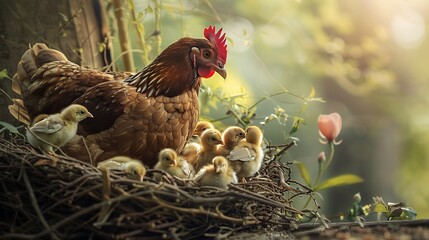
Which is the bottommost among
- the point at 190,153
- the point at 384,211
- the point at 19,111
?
the point at 384,211

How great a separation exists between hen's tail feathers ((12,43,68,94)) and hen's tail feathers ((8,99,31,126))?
4 cm

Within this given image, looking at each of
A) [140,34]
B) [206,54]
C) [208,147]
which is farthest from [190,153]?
[140,34]

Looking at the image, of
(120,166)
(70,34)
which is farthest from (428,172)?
(120,166)

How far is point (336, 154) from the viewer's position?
902 centimetres

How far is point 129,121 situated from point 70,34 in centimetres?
76

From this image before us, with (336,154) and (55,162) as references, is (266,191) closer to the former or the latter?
(55,162)

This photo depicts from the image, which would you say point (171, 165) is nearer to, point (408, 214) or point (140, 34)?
point (408, 214)

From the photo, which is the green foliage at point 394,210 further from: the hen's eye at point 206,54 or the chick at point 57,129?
the chick at point 57,129

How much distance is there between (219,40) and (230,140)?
0.40 m

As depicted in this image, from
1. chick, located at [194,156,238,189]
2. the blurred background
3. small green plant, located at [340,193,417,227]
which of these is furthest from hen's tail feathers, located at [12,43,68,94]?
small green plant, located at [340,193,417,227]

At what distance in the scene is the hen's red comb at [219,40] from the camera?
2.49 metres

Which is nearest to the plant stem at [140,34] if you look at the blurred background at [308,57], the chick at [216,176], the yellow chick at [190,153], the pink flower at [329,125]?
the blurred background at [308,57]

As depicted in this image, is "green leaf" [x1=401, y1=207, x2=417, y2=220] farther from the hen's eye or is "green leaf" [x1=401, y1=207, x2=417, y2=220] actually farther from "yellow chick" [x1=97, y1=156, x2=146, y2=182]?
"yellow chick" [x1=97, y1=156, x2=146, y2=182]

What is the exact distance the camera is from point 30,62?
2510 millimetres
